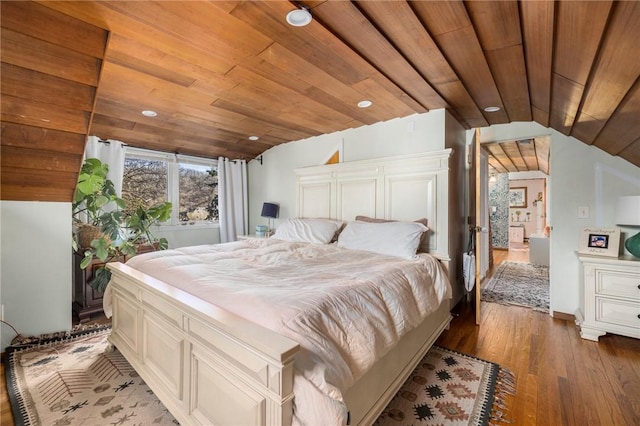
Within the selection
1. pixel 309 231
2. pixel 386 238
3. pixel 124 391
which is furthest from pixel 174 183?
pixel 386 238

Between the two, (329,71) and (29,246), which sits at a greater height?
(329,71)

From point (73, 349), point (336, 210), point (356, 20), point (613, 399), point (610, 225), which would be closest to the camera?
point (356, 20)

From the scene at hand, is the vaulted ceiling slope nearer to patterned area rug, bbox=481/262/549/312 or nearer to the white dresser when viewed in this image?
the white dresser

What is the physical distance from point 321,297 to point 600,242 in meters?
2.96

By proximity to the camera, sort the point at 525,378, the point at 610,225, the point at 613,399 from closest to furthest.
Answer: the point at 613,399 < the point at 525,378 < the point at 610,225

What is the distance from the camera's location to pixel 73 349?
7.82ft

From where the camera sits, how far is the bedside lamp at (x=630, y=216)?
245 centimetres

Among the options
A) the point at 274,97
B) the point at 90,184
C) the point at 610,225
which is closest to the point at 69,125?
the point at 90,184

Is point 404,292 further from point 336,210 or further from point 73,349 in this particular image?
point 73,349

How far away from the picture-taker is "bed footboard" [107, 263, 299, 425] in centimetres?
100

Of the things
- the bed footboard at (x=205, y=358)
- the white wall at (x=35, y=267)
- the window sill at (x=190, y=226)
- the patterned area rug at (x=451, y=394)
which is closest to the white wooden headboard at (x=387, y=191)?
the patterned area rug at (x=451, y=394)

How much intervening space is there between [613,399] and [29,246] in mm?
4415

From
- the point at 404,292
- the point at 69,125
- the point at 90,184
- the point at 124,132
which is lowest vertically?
the point at 404,292

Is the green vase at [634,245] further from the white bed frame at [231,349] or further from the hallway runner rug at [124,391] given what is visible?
the hallway runner rug at [124,391]
